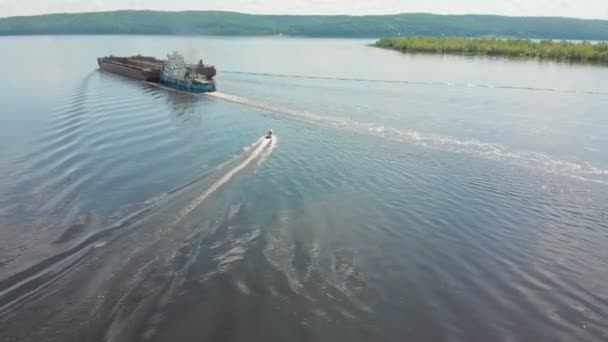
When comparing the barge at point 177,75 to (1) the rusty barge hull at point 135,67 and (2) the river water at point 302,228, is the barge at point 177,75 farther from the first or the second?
(2) the river water at point 302,228

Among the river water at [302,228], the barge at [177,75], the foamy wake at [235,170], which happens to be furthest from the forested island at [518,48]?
the foamy wake at [235,170]

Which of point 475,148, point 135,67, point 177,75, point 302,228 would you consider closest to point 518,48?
point 177,75

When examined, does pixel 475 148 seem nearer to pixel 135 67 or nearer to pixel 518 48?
pixel 135 67

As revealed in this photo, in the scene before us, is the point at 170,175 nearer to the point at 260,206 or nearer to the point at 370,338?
the point at 260,206

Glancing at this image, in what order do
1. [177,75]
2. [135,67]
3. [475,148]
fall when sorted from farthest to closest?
[135,67], [177,75], [475,148]

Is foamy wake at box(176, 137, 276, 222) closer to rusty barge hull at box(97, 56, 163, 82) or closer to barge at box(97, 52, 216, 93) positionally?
barge at box(97, 52, 216, 93)

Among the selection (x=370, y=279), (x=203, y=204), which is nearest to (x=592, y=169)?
(x=370, y=279)
